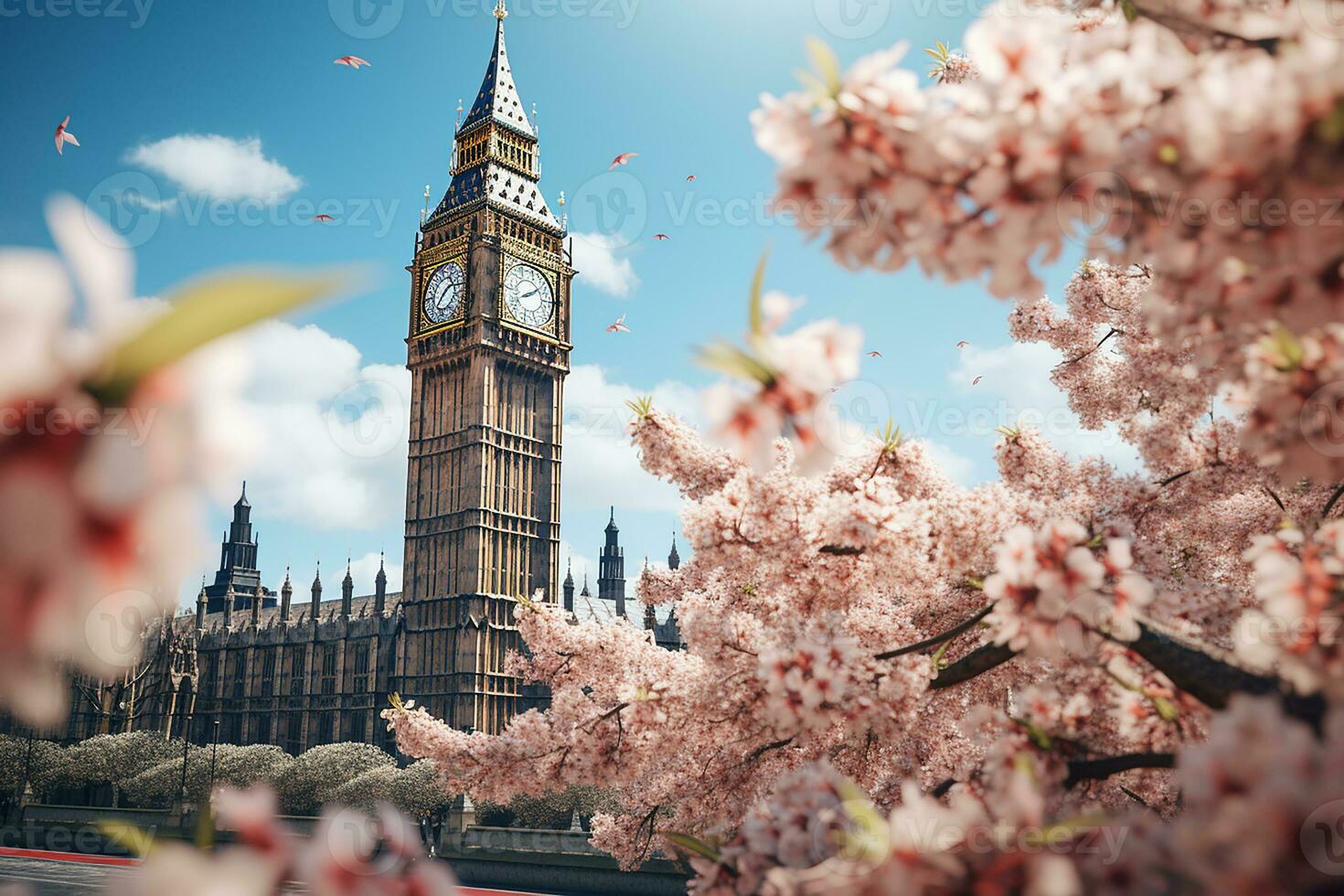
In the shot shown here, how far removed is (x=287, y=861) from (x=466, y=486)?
62.6 m

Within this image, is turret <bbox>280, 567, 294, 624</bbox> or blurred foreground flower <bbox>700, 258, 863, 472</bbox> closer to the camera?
blurred foreground flower <bbox>700, 258, 863, 472</bbox>

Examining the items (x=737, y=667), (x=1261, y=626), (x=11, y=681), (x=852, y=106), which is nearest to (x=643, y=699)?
(x=737, y=667)

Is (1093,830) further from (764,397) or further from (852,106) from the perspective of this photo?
(852,106)

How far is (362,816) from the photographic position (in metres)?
1.39

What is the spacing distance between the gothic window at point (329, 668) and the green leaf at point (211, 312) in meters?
71.3

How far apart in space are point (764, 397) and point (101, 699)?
8471cm

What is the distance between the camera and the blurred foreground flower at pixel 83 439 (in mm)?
926

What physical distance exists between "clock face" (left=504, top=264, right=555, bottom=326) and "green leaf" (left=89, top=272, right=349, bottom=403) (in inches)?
2499

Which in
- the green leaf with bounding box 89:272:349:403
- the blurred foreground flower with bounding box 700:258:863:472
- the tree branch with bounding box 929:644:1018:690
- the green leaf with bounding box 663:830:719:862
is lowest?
the green leaf with bounding box 663:830:719:862

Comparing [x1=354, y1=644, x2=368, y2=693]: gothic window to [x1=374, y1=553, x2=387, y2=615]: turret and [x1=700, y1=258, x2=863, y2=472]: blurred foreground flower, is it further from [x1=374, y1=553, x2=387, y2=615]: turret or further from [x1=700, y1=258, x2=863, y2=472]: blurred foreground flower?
[x1=700, y1=258, x2=863, y2=472]: blurred foreground flower

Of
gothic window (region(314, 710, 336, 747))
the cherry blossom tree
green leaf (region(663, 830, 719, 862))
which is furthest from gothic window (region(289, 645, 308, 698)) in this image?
green leaf (region(663, 830, 719, 862))

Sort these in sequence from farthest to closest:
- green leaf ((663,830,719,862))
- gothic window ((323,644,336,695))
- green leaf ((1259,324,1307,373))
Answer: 1. gothic window ((323,644,336,695))
2. green leaf ((663,830,719,862))
3. green leaf ((1259,324,1307,373))

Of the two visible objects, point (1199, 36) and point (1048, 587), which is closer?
point (1199, 36)

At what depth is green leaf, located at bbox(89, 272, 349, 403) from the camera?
3.01 feet
